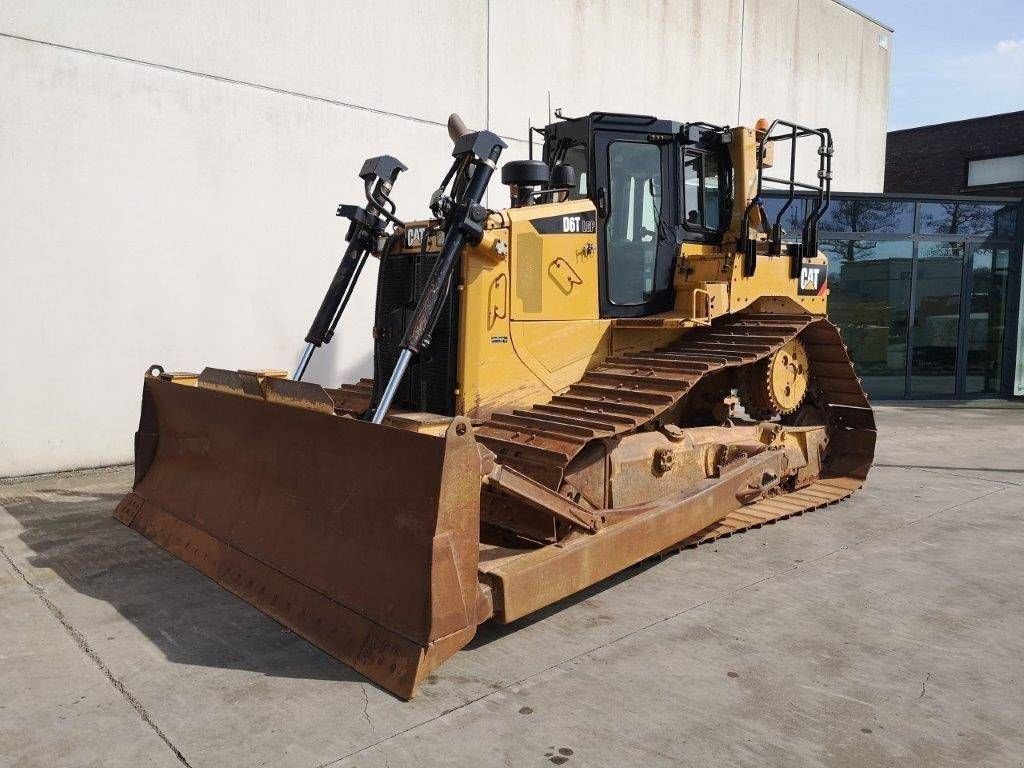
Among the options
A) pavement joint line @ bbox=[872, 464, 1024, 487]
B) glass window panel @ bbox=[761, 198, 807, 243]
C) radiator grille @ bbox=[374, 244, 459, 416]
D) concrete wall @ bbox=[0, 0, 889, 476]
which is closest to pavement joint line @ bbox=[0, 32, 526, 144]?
concrete wall @ bbox=[0, 0, 889, 476]

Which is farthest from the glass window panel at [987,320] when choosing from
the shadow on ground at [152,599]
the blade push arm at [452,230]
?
the shadow on ground at [152,599]

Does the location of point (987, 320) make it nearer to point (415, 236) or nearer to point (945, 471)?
point (945, 471)

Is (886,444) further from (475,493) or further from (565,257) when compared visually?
(475,493)

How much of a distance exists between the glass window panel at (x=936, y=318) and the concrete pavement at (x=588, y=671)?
889 cm

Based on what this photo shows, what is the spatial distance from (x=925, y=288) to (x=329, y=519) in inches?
494

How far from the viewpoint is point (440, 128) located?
10062 millimetres

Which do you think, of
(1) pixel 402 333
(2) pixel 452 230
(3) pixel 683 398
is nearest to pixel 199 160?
(1) pixel 402 333

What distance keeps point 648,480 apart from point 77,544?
12.7 ft

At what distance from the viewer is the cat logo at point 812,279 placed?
7.08 metres

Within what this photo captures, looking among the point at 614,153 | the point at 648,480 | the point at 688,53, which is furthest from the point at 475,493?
Answer: the point at 688,53

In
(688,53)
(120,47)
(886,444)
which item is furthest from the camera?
(688,53)

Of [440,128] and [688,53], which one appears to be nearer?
[440,128]

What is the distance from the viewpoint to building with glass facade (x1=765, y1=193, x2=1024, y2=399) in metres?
13.4

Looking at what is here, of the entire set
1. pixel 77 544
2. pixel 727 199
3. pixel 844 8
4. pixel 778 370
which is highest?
pixel 844 8
